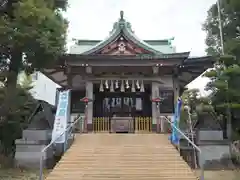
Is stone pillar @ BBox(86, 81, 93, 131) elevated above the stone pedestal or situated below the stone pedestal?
above

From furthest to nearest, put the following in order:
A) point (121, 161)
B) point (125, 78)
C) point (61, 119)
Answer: point (125, 78), point (61, 119), point (121, 161)

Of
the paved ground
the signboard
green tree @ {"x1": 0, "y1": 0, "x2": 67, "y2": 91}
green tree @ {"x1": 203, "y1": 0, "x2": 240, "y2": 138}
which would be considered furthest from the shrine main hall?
the paved ground

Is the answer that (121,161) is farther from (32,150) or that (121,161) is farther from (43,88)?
(43,88)

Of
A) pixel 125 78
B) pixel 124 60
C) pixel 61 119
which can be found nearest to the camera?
pixel 61 119

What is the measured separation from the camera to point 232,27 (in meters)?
14.5

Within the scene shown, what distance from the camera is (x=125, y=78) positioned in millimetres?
15500

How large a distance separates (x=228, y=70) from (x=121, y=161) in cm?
644

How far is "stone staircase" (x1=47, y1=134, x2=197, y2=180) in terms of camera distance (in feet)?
26.0

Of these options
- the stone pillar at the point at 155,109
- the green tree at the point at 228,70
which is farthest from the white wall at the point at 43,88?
the green tree at the point at 228,70

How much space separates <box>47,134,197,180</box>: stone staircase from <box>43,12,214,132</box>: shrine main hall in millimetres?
3818

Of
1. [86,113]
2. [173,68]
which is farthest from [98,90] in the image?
[173,68]

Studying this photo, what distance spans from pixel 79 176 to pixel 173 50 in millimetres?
14674

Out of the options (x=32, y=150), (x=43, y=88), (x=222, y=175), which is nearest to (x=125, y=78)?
(x=32, y=150)

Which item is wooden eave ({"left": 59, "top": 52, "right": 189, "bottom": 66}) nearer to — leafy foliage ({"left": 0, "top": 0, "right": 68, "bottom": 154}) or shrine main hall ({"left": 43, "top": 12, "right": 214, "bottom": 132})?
shrine main hall ({"left": 43, "top": 12, "right": 214, "bottom": 132})
